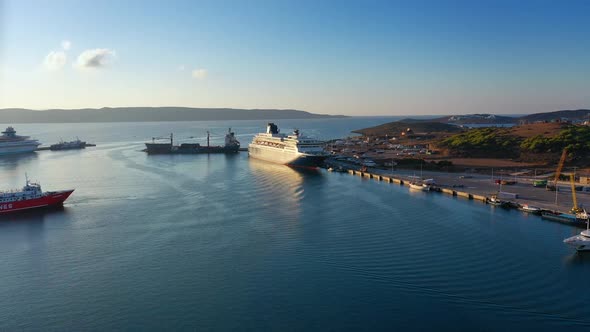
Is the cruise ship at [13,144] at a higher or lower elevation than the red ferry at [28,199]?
higher

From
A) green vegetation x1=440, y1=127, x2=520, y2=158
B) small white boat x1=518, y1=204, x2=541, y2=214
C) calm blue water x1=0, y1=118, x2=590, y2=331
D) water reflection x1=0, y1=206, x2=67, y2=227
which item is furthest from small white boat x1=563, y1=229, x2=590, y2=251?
green vegetation x1=440, y1=127, x2=520, y2=158

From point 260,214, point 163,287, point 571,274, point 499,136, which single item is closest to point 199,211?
point 260,214

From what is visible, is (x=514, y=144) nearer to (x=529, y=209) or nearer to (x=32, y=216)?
(x=529, y=209)

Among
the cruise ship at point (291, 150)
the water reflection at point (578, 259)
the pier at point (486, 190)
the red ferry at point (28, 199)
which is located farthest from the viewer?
the cruise ship at point (291, 150)

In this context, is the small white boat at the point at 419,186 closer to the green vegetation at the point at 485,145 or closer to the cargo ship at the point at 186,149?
the green vegetation at the point at 485,145

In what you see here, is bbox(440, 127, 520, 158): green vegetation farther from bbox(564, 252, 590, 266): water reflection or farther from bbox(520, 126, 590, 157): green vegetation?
bbox(564, 252, 590, 266): water reflection

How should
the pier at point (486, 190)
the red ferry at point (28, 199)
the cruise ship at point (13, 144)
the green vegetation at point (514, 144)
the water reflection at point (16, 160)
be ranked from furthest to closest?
the cruise ship at point (13, 144)
the water reflection at point (16, 160)
the green vegetation at point (514, 144)
the red ferry at point (28, 199)
the pier at point (486, 190)

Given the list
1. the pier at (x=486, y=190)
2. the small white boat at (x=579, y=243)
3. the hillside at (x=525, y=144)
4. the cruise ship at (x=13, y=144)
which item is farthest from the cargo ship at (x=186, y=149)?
the small white boat at (x=579, y=243)
